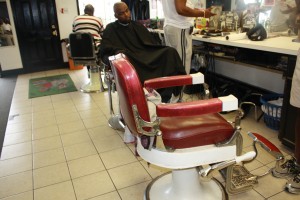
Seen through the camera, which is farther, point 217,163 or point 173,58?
point 173,58

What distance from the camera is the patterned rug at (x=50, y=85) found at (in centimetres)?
419

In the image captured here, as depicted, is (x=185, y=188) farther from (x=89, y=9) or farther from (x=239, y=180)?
(x=89, y=9)

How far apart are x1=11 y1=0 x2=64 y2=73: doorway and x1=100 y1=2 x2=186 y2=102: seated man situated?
3.75m

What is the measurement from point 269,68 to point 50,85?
3.62m

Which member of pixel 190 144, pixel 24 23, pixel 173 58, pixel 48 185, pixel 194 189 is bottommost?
pixel 48 185

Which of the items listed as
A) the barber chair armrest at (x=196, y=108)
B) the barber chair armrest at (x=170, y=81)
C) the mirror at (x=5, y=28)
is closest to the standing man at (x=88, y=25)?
the mirror at (x=5, y=28)

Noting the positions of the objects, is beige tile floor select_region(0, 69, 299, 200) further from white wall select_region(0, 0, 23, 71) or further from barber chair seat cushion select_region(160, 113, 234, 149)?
white wall select_region(0, 0, 23, 71)

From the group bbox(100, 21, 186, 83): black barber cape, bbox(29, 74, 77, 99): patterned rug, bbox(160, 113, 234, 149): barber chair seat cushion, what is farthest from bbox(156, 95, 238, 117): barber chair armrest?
bbox(29, 74, 77, 99): patterned rug

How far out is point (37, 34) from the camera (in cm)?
562

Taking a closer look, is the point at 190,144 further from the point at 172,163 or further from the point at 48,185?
the point at 48,185

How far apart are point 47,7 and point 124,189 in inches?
195

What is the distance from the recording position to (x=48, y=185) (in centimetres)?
192

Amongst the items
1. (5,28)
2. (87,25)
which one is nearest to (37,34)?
(5,28)

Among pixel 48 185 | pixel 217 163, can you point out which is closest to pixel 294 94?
pixel 217 163
